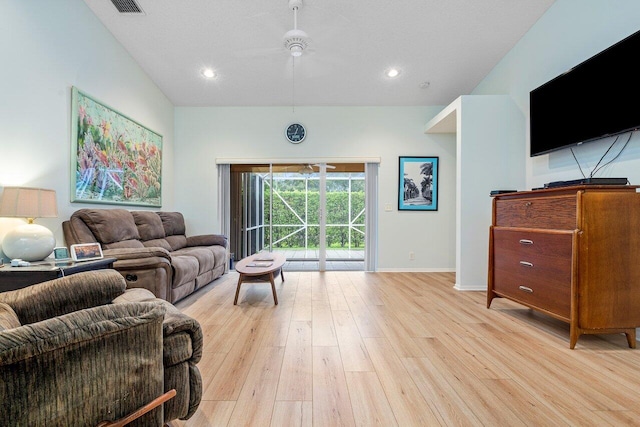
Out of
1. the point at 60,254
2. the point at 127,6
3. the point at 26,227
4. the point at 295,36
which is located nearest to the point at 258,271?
the point at 60,254

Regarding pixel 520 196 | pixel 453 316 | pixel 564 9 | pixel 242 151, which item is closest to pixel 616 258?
pixel 520 196

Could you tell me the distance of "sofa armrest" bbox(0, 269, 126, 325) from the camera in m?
1.20

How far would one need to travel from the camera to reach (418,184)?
4.90 meters

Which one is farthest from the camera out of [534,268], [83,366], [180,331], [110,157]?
[110,157]

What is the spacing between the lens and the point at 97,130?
10.3 ft

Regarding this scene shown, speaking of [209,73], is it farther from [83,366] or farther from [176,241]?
[83,366]

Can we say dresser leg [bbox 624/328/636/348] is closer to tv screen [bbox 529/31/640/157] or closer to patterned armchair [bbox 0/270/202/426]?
tv screen [bbox 529/31/640/157]

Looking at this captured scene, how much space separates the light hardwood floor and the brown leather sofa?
1.22 feet

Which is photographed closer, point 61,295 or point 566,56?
point 61,295

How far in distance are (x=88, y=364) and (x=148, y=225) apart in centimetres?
329

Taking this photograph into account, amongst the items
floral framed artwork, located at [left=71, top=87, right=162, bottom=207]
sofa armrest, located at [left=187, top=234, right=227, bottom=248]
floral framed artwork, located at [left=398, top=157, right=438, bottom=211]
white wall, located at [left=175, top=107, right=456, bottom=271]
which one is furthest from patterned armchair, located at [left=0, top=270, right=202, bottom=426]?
floral framed artwork, located at [left=398, top=157, right=438, bottom=211]

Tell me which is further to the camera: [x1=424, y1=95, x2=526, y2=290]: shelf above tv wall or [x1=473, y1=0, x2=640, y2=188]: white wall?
[x1=424, y1=95, x2=526, y2=290]: shelf above tv wall

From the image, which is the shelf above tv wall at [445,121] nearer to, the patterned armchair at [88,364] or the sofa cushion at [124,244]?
the patterned armchair at [88,364]

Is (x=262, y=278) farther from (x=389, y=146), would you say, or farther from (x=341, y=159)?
(x=389, y=146)
